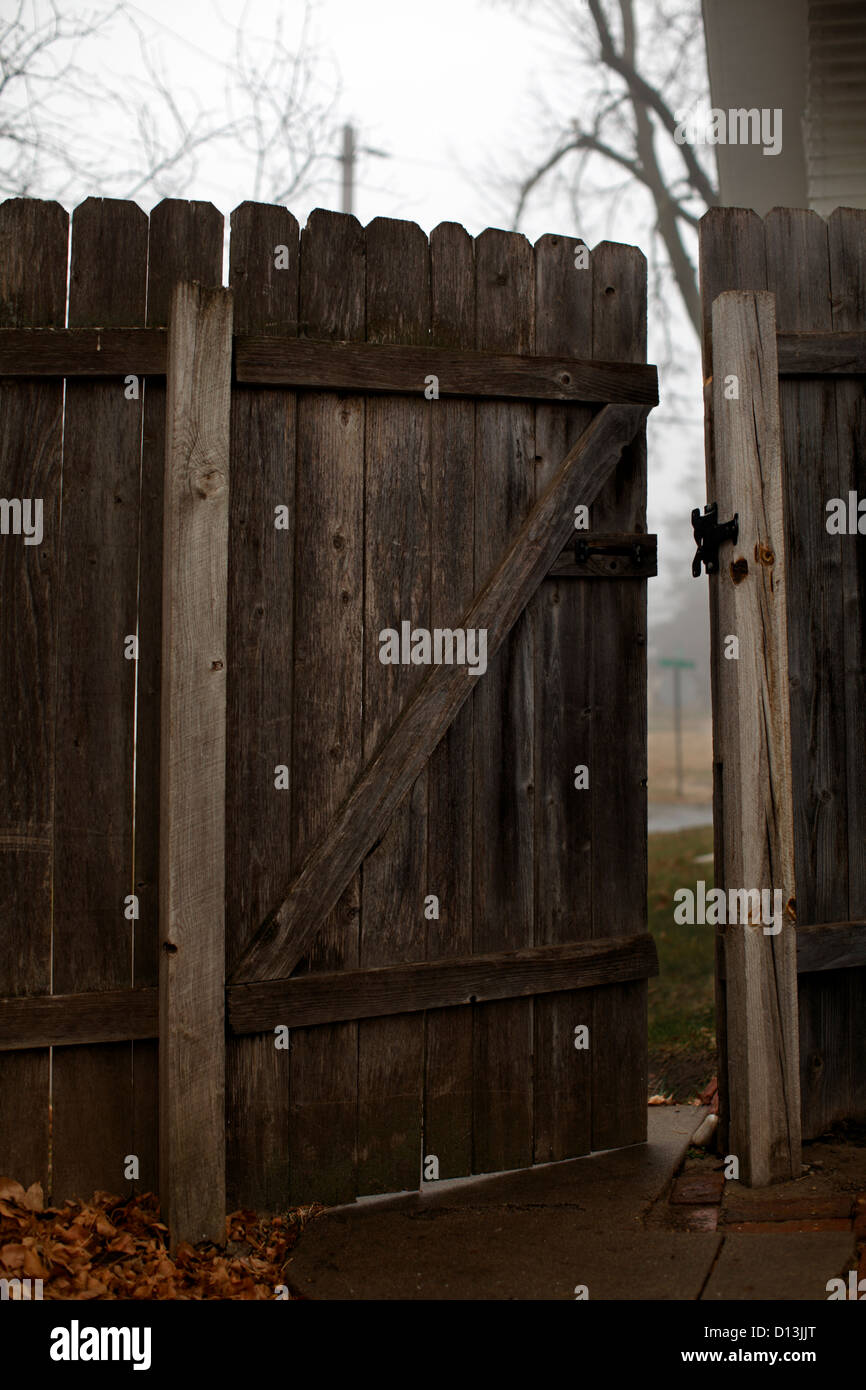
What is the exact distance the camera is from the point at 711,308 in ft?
10.6

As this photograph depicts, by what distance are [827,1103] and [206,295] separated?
316 cm

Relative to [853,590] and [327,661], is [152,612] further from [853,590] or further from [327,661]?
[853,590]

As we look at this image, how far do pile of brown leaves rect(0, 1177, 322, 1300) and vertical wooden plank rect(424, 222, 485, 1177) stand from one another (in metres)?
0.52

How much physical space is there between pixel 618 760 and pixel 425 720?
69cm

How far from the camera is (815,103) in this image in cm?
614

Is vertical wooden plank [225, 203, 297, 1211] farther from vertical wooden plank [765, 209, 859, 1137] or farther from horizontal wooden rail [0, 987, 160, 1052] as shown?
vertical wooden plank [765, 209, 859, 1137]

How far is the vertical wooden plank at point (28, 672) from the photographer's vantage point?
2.82 metres

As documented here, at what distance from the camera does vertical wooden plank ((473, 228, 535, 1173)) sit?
3197 mm

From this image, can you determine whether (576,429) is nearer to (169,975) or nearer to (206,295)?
(206,295)

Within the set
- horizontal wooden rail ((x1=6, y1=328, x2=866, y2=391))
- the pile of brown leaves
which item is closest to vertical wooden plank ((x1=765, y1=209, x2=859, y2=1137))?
horizontal wooden rail ((x1=6, y1=328, x2=866, y2=391))

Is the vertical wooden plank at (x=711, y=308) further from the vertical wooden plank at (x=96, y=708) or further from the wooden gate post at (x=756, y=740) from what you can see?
the vertical wooden plank at (x=96, y=708)

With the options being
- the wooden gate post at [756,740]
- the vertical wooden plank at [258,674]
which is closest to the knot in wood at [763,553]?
the wooden gate post at [756,740]

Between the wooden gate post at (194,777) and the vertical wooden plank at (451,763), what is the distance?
2.22 ft
